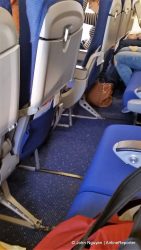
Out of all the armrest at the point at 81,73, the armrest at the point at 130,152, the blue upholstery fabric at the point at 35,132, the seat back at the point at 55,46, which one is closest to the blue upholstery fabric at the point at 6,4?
the seat back at the point at 55,46

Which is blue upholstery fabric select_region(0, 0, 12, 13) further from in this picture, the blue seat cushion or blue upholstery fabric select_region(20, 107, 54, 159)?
the blue seat cushion

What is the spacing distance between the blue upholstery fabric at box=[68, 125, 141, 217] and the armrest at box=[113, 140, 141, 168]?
0.13 ft

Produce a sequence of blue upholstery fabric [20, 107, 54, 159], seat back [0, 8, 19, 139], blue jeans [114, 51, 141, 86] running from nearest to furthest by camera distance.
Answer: seat back [0, 8, 19, 139], blue upholstery fabric [20, 107, 54, 159], blue jeans [114, 51, 141, 86]

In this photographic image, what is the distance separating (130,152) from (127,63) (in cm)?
193

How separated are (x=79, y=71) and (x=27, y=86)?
1006mm

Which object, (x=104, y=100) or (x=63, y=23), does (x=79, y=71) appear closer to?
(x=104, y=100)

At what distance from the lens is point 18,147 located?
128cm

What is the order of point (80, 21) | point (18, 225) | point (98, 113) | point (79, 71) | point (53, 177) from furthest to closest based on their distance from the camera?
point (98, 113), point (79, 71), point (53, 177), point (18, 225), point (80, 21)

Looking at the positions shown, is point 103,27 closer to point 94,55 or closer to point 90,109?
point 94,55

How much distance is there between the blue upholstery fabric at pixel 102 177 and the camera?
1066 mm

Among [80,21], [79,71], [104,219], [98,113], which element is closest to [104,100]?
[98,113]

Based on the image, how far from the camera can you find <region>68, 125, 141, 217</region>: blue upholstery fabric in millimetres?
1066

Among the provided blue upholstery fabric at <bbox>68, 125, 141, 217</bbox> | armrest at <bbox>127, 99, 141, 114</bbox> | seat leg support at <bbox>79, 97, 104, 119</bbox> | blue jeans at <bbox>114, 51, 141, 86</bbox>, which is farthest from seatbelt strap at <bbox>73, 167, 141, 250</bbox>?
blue jeans at <bbox>114, 51, 141, 86</bbox>

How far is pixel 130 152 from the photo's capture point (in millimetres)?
1183
